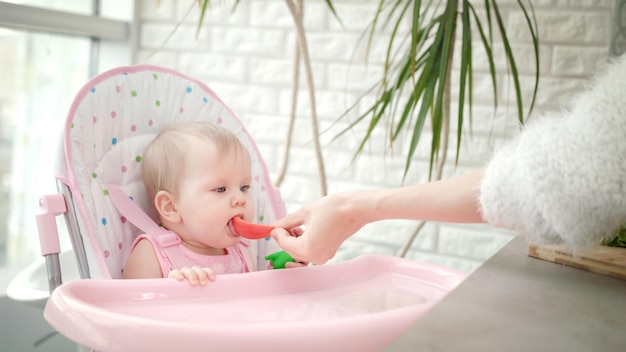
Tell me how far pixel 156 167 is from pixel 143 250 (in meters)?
0.17

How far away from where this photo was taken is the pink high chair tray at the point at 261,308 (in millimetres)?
752

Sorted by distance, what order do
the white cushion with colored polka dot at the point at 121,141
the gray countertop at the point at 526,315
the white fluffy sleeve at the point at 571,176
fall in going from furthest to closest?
1. the white cushion with colored polka dot at the point at 121,141
2. the white fluffy sleeve at the point at 571,176
3. the gray countertop at the point at 526,315

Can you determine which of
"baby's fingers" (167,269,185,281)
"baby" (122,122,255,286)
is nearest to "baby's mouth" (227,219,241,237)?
"baby" (122,122,255,286)

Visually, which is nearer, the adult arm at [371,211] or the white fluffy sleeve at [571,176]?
the white fluffy sleeve at [571,176]

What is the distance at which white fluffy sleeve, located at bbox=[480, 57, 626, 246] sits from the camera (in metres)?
0.73

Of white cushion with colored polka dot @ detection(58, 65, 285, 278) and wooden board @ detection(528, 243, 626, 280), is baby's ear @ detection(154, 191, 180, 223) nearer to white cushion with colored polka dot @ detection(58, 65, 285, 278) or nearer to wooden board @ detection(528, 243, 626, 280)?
white cushion with colored polka dot @ detection(58, 65, 285, 278)

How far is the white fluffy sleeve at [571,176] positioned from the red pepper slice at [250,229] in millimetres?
490

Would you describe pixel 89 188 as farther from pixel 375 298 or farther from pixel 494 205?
pixel 494 205

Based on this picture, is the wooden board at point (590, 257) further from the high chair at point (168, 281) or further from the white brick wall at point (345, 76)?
the white brick wall at point (345, 76)

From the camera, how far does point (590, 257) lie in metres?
0.87

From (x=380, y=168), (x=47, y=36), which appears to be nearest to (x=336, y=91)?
(x=380, y=168)

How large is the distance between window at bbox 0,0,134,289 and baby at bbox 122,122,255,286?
989 mm

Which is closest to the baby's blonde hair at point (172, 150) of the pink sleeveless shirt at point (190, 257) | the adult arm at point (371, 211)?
the pink sleeveless shirt at point (190, 257)

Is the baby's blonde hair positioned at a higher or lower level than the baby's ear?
higher
